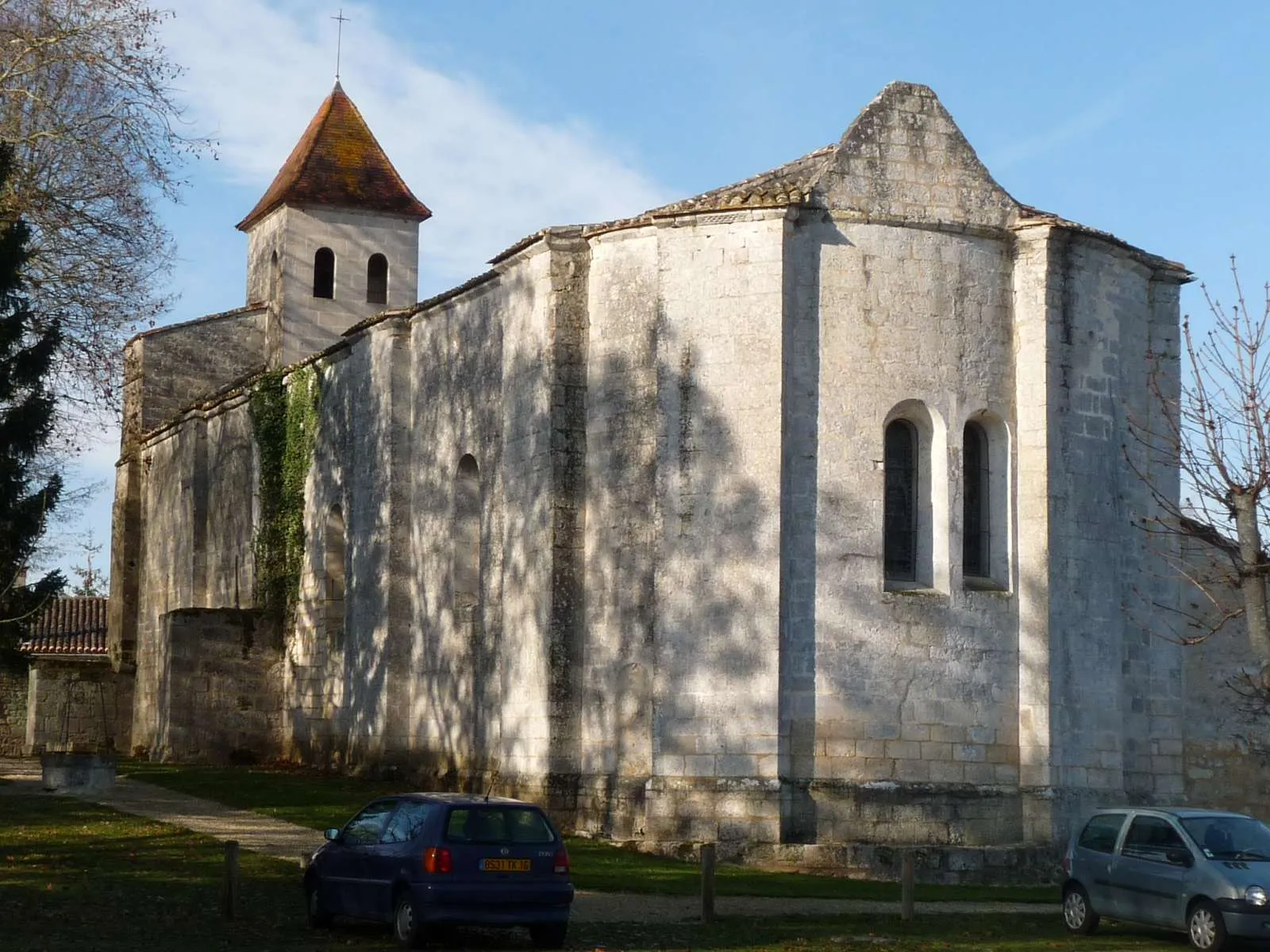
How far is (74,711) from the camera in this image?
42750 millimetres

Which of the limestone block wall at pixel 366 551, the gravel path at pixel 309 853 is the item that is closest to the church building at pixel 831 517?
the gravel path at pixel 309 853

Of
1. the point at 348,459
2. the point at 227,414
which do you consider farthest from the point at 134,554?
the point at 348,459

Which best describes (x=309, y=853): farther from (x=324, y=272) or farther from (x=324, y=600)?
(x=324, y=272)

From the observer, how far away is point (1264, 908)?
1662cm

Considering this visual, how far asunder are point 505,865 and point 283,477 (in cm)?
2215

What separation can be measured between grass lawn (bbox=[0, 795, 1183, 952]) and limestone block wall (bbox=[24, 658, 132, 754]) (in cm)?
2123

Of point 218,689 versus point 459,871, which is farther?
point 218,689

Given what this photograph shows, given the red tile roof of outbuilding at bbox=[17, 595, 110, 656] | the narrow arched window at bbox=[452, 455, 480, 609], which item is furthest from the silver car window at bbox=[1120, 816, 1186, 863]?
the red tile roof of outbuilding at bbox=[17, 595, 110, 656]

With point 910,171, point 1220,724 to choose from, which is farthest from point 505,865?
point 1220,724

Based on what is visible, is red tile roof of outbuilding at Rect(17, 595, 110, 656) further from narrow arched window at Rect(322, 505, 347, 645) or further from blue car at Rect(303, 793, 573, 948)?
blue car at Rect(303, 793, 573, 948)

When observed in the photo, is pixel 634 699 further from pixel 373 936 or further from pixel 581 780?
pixel 373 936

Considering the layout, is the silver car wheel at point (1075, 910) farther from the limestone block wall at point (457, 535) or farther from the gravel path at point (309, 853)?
the limestone block wall at point (457, 535)

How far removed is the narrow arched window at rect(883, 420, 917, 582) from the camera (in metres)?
24.7

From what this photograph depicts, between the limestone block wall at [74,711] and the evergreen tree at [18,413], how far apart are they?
17121 millimetres
